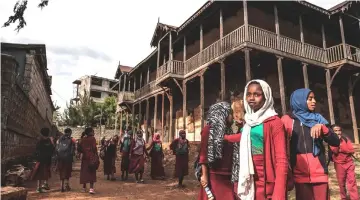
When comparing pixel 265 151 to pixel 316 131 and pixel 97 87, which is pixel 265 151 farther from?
pixel 97 87

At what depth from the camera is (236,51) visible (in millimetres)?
12070

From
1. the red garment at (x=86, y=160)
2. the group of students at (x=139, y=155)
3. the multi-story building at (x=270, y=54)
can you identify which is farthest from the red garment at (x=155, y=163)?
the multi-story building at (x=270, y=54)

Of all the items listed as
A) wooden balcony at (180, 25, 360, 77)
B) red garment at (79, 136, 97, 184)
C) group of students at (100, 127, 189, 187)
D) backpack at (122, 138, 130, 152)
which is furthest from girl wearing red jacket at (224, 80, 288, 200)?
wooden balcony at (180, 25, 360, 77)

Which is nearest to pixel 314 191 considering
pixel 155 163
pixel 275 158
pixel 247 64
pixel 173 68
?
pixel 275 158

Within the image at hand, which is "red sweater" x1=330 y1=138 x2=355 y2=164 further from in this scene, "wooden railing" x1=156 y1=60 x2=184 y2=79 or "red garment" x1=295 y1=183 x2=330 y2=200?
"wooden railing" x1=156 y1=60 x2=184 y2=79

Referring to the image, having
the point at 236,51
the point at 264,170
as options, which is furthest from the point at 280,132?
the point at 236,51

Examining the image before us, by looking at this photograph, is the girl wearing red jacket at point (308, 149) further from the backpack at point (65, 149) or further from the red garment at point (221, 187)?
the backpack at point (65, 149)

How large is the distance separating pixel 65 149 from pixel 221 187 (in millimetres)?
5778

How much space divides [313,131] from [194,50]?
15.6m

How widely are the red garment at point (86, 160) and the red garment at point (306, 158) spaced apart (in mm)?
5787

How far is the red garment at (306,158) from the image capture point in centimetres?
246

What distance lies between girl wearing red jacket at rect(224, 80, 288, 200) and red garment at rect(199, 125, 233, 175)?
46cm

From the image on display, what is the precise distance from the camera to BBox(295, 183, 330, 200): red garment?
246 centimetres

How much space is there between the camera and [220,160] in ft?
8.99
